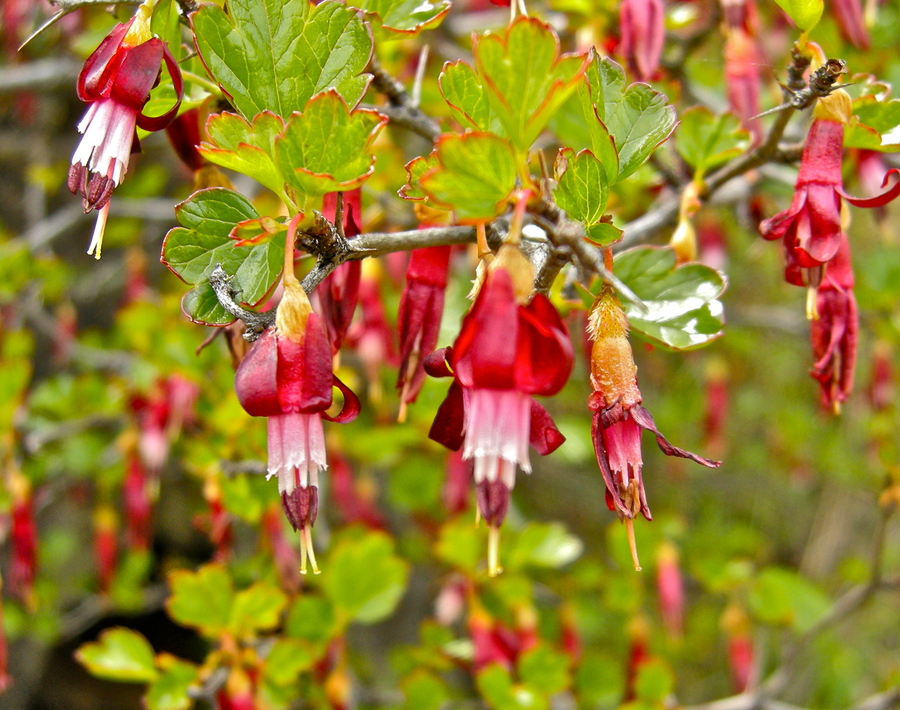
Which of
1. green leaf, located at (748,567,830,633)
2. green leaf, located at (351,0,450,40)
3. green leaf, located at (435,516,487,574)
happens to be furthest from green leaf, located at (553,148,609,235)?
green leaf, located at (748,567,830,633)

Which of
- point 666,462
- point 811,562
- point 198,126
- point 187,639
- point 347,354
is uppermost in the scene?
point 198,126

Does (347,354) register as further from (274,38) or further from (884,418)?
(884,418)

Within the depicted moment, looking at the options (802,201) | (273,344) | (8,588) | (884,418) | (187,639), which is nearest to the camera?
(273,344)

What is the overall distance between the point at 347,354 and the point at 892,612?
2.81 metres

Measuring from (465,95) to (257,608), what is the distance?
0.89 metres

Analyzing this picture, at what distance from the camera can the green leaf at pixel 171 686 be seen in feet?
3.58

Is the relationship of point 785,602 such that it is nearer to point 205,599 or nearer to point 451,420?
point 205,599

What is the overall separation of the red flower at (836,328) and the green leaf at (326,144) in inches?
19.4

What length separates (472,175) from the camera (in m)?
0.51

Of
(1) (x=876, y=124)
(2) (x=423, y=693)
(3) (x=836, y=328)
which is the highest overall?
(1) (x=876, y=124)

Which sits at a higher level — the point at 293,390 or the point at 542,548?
the point at 293,390

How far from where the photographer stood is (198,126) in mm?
774

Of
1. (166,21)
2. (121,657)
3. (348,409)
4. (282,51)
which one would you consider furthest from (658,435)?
(121,657)

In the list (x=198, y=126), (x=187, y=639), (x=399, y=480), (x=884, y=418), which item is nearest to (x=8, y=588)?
(x=187, y=639)
